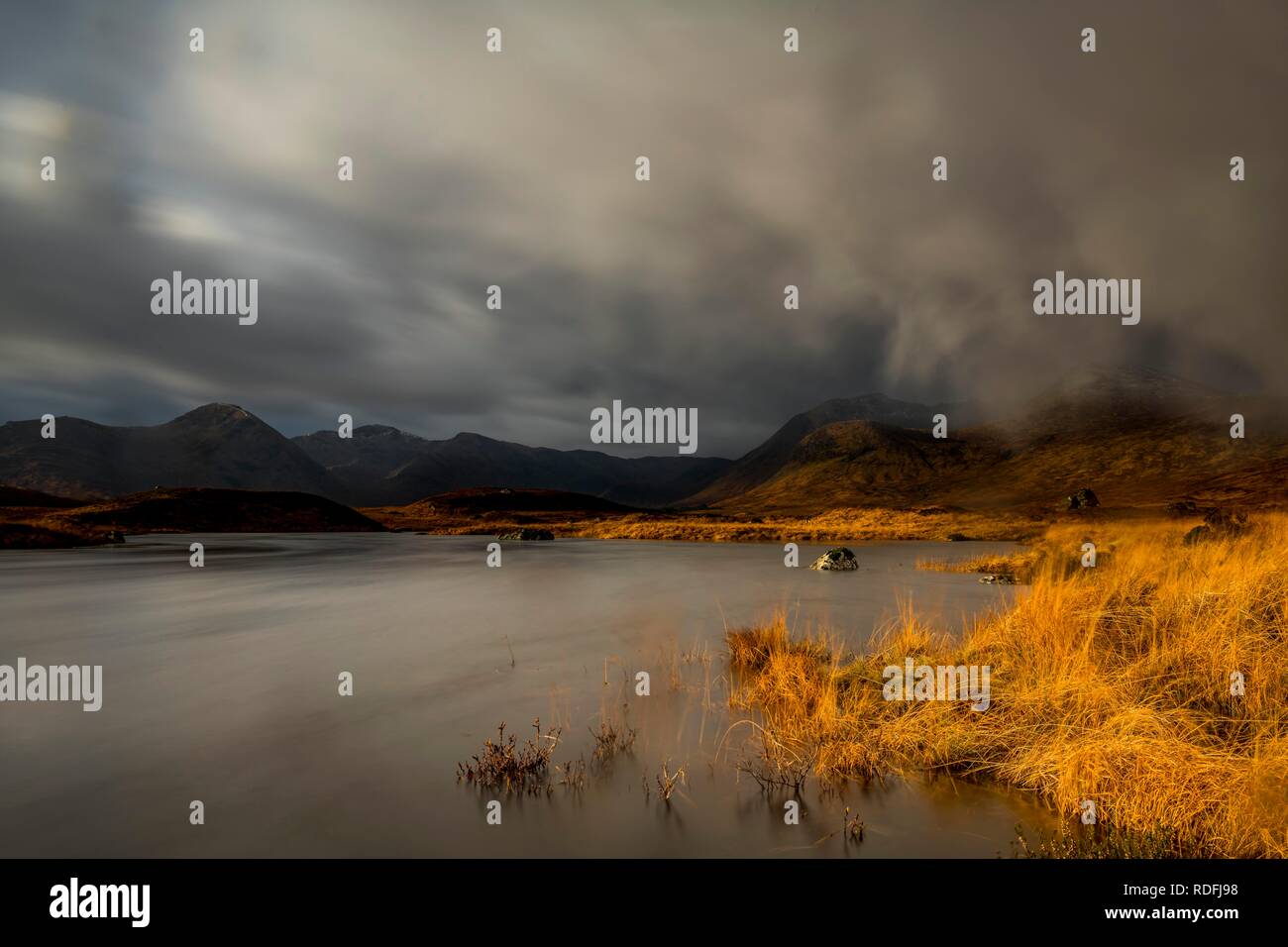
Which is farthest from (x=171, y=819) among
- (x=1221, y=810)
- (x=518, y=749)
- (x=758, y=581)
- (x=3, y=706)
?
(x=758, y=581)

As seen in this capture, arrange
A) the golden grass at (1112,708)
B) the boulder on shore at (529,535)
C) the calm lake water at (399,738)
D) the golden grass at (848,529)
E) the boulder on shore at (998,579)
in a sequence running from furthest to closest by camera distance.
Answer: the boulder on shore at (529,535), the golden grass at (848,529), the boulder on shore at (998,579), the calm lake water at (399,738), the golden grass at (1112,708)

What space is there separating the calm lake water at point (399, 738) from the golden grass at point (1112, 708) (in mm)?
524

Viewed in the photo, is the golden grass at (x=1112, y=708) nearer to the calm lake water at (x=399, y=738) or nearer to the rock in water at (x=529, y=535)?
the calm lake water at (x=399, y=738)

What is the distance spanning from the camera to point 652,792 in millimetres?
5375

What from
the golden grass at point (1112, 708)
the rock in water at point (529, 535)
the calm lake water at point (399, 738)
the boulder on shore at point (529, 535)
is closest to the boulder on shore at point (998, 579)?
the calm lake water at point (399, 738)

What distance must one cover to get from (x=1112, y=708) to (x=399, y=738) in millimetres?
7795

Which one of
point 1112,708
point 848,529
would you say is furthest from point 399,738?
point 848,529

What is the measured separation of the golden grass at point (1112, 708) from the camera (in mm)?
4277

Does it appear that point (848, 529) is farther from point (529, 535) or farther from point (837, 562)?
point (837, 562)

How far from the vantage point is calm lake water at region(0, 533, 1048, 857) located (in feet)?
15.3

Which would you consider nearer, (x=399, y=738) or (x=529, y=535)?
(x=399, y=738)

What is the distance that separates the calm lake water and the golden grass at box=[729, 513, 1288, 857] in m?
0.52

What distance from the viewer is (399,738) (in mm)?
6949
